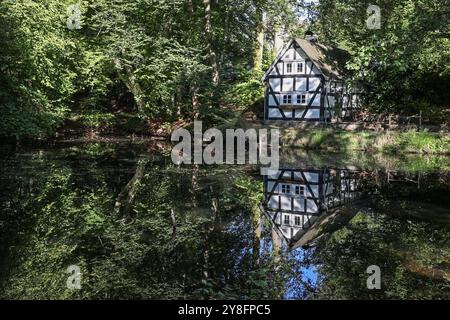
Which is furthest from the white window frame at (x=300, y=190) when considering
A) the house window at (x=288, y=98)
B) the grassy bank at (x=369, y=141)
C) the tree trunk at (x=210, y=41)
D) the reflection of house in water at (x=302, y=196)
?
the house window at (x=288, y=98)

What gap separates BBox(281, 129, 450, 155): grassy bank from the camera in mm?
22672

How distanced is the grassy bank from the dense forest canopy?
10.8ft

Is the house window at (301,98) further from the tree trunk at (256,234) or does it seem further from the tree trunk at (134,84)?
the tree trunk at (256,234)

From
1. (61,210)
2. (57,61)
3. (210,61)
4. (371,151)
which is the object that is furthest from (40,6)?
(371,151)

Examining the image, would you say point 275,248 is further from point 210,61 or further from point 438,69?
point 438,69

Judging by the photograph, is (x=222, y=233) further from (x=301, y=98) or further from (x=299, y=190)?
(x=301, y=98)

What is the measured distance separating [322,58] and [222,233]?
25.0m

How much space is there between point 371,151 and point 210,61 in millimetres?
11909

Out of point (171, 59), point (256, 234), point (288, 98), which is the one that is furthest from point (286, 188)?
point (288, 98)

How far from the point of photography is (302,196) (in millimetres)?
12594

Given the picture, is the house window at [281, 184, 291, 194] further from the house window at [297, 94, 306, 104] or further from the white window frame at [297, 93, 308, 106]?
the house window at [297, 94, 306, 104]

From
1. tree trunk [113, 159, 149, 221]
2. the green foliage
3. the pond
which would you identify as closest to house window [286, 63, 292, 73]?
the green foliage

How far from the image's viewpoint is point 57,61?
82.2ft

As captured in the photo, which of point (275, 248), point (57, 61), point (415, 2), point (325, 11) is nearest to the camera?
point (275, 248)
